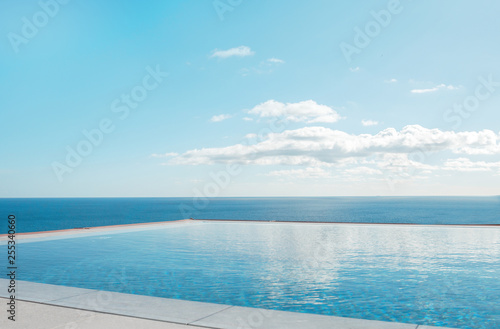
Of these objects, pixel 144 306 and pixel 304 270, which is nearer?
pixel 144 306

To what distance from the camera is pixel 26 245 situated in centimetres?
1468

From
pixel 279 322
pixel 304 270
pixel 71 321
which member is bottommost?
pixel 304 270

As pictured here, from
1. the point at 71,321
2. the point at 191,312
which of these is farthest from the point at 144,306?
the point at 71,321

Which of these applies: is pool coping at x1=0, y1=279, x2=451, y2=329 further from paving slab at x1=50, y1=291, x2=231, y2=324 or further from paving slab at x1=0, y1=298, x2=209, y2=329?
Result: paving slab at x1=0, y1=298, x2=209, y2=329

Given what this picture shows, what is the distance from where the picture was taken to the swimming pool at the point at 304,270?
282 inches

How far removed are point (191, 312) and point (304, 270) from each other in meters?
5.41

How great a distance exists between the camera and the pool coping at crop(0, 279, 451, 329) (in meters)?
4.93

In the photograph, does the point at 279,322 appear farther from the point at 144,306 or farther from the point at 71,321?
the point at 71,321

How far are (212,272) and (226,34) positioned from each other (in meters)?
11.5

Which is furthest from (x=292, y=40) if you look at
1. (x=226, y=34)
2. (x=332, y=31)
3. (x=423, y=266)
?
(x=423, y=266)

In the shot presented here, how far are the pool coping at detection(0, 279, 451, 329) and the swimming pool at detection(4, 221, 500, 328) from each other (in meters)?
1.49

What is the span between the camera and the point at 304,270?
10250 mm

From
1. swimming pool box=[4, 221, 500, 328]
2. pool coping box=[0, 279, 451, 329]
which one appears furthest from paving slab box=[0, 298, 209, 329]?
swimming pool box=[4, 221, 500, 328]

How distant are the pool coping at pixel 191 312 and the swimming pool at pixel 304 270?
1486mm
